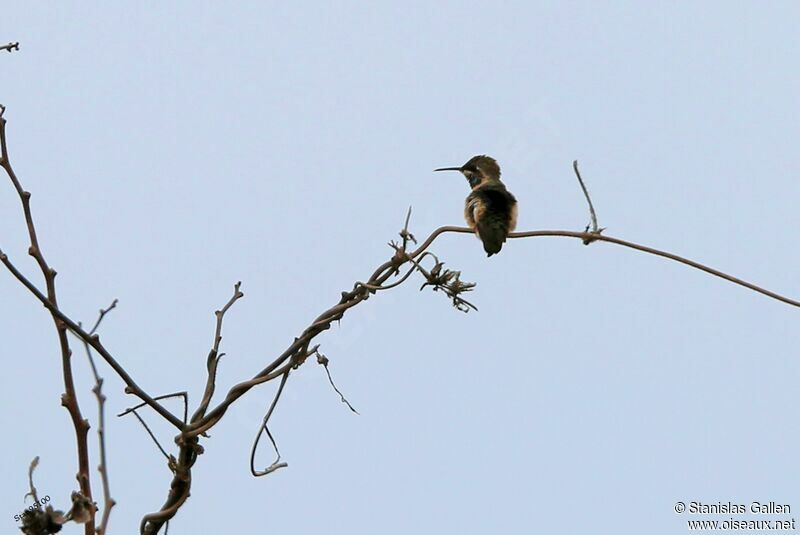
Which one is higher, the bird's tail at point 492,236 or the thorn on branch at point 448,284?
the bird's tail at point 492,236

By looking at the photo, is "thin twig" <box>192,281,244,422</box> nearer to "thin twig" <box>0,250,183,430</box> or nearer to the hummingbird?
"thin twig" <box>0,250,183,430</box>

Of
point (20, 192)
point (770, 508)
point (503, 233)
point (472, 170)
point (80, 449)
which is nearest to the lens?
point (80, 449)

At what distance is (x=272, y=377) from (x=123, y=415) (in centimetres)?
32

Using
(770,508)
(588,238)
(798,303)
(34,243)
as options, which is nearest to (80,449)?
(34,243)

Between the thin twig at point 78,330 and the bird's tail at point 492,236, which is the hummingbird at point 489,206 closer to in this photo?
the bird's tail at point 492,236

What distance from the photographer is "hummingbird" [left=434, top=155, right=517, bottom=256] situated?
124 inches

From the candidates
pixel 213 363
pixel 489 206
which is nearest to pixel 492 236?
pixel 489 206

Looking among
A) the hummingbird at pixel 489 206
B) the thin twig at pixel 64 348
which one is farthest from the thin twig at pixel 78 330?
the hummingbird at pixel 489 206

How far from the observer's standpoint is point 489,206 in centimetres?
341

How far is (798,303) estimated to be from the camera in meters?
1.93

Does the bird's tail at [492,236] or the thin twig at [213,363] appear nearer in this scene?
the thin twig at [213,363]

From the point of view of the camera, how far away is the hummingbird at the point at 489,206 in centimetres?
315

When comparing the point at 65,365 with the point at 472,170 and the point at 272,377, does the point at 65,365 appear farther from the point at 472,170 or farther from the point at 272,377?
the point at 472,170

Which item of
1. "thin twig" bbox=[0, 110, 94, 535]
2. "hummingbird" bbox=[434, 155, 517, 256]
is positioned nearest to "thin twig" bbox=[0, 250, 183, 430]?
"thin twig" bbox=[0, 110, 94, 535]
